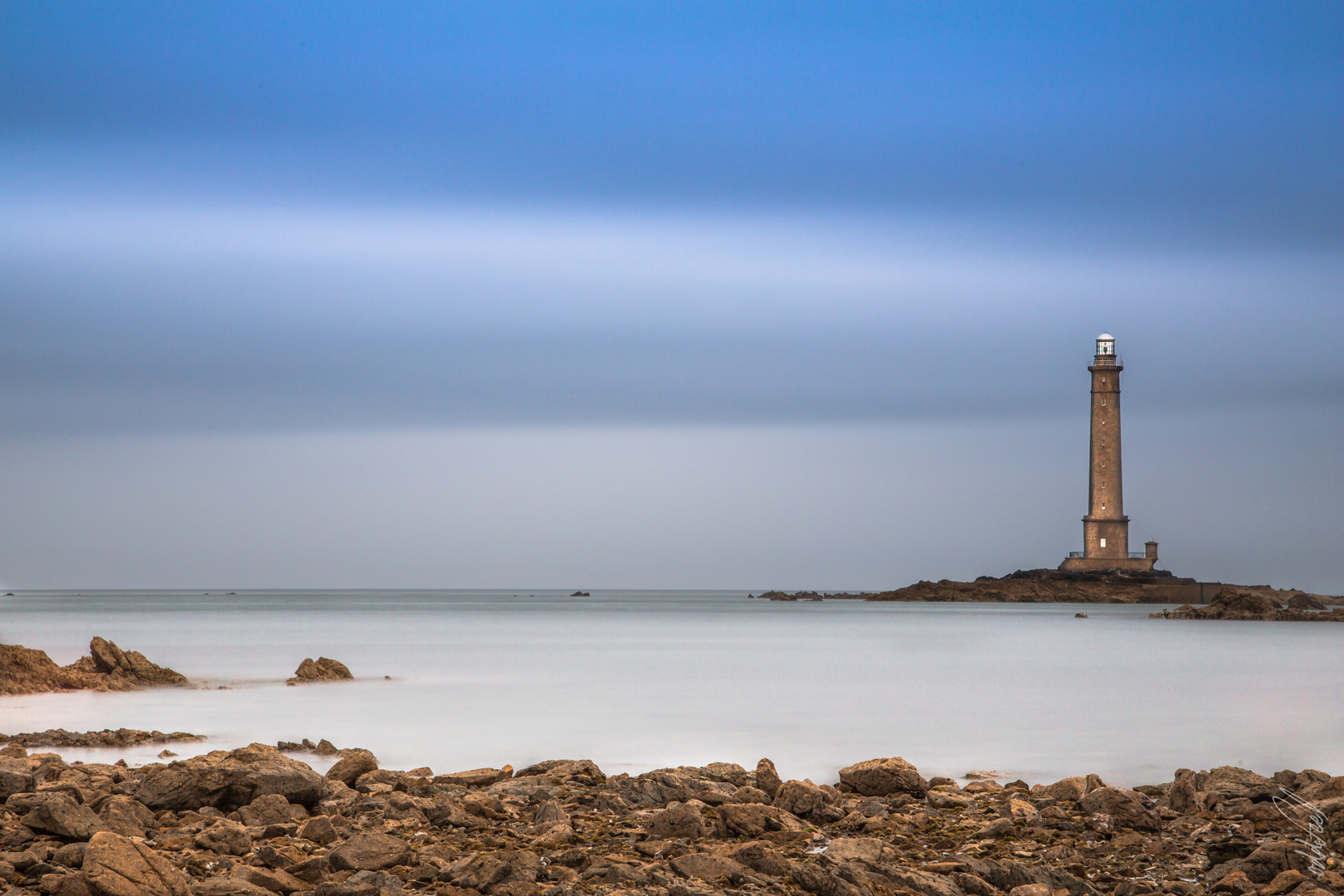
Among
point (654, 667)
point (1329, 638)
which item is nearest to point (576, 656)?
point (654, 667)

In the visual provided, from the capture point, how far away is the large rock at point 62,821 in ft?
20.1

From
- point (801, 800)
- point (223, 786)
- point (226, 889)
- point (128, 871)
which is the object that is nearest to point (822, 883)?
point (801, 800)

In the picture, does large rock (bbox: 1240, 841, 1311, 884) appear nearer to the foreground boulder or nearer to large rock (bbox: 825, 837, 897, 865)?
large rock (bbox: 825, 837, 897, 865)

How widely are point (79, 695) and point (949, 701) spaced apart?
39.6 ft

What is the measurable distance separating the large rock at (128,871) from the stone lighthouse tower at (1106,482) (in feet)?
217

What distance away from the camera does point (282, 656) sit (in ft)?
96.6

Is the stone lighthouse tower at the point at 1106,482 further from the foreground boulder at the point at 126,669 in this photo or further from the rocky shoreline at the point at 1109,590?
the foreground boulder at the point at 126,669

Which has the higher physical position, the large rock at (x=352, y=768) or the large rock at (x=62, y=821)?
the large rock at (x=62, y=821)

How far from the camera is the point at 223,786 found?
23.6 ft

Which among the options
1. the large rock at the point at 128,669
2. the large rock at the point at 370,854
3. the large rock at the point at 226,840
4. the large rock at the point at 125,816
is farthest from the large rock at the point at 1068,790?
the large rock at the point at 128,669

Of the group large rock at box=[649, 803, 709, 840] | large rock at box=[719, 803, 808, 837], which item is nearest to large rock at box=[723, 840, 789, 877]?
large rock at box=[649, 803, 709, 840]

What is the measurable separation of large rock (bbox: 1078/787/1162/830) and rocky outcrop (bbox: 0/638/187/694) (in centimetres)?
1448

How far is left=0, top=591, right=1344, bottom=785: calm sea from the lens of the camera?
12.6 meters
